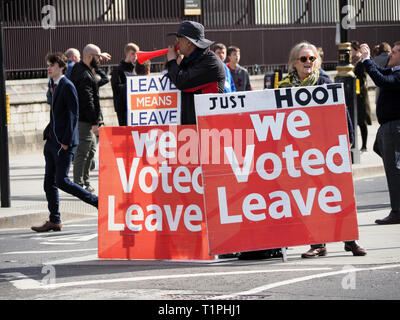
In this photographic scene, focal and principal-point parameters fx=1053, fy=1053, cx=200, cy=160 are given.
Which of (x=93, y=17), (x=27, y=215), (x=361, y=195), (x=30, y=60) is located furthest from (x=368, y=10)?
(x=27, y=215)

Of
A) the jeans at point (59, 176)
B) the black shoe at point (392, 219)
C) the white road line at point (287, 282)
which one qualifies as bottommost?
the black shoe at point (392, 219)

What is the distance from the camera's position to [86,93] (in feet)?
44.0

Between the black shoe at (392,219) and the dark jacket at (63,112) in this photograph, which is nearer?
the black shoe at (392,219)

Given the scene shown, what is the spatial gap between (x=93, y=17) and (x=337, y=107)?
1408 centimetres

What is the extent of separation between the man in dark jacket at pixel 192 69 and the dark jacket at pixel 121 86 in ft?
14.5

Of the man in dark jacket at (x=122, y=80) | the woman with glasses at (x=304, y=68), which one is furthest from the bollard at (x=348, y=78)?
the woman with glasses at (x=304, y=68)

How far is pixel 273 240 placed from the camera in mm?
7965

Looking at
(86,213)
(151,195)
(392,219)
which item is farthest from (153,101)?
(86,213)

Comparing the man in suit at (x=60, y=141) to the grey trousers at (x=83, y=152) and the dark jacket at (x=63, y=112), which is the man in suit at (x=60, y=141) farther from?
the grey trousers at (x=83, y=152)

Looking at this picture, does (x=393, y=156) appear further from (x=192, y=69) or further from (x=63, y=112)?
(x=63, y=112)

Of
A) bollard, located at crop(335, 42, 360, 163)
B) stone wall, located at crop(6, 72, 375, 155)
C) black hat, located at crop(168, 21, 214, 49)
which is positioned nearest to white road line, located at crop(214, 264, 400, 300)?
black hat, located at crop(168, 21, 214, 49)

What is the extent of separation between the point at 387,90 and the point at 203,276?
3742mm

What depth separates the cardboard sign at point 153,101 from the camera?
8773 millimetres

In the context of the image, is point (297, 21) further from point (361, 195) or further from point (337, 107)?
point (337, 107)
